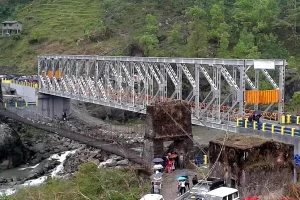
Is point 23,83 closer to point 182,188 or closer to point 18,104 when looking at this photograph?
point 18,104

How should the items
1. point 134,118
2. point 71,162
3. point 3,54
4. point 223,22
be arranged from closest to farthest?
point 71,162, point 134,118, point 223,22, point 3,54

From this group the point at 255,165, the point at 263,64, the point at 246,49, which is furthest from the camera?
the point at 246,49

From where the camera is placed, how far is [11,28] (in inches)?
3482

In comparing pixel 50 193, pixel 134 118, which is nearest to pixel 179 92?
pixel 50 193

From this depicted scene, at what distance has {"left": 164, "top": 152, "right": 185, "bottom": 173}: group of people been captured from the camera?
24.3m

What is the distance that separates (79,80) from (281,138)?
88.0ft

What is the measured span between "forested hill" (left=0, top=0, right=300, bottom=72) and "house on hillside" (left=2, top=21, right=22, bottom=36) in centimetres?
197

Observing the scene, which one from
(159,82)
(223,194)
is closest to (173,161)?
(223,194)

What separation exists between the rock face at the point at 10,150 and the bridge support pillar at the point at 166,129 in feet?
68.8

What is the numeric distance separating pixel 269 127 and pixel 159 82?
40.1 ft

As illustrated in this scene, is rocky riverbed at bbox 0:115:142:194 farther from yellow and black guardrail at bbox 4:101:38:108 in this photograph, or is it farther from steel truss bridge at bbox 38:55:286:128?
steel truss bridge at bbox 38:55:286:128

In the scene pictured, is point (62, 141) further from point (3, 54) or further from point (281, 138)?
point (3, 54)

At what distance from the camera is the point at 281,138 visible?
26.1 m

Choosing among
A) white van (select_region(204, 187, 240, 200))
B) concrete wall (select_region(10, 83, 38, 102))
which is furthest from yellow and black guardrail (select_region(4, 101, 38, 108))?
white van (select_region(204, 187, 240, 200))
